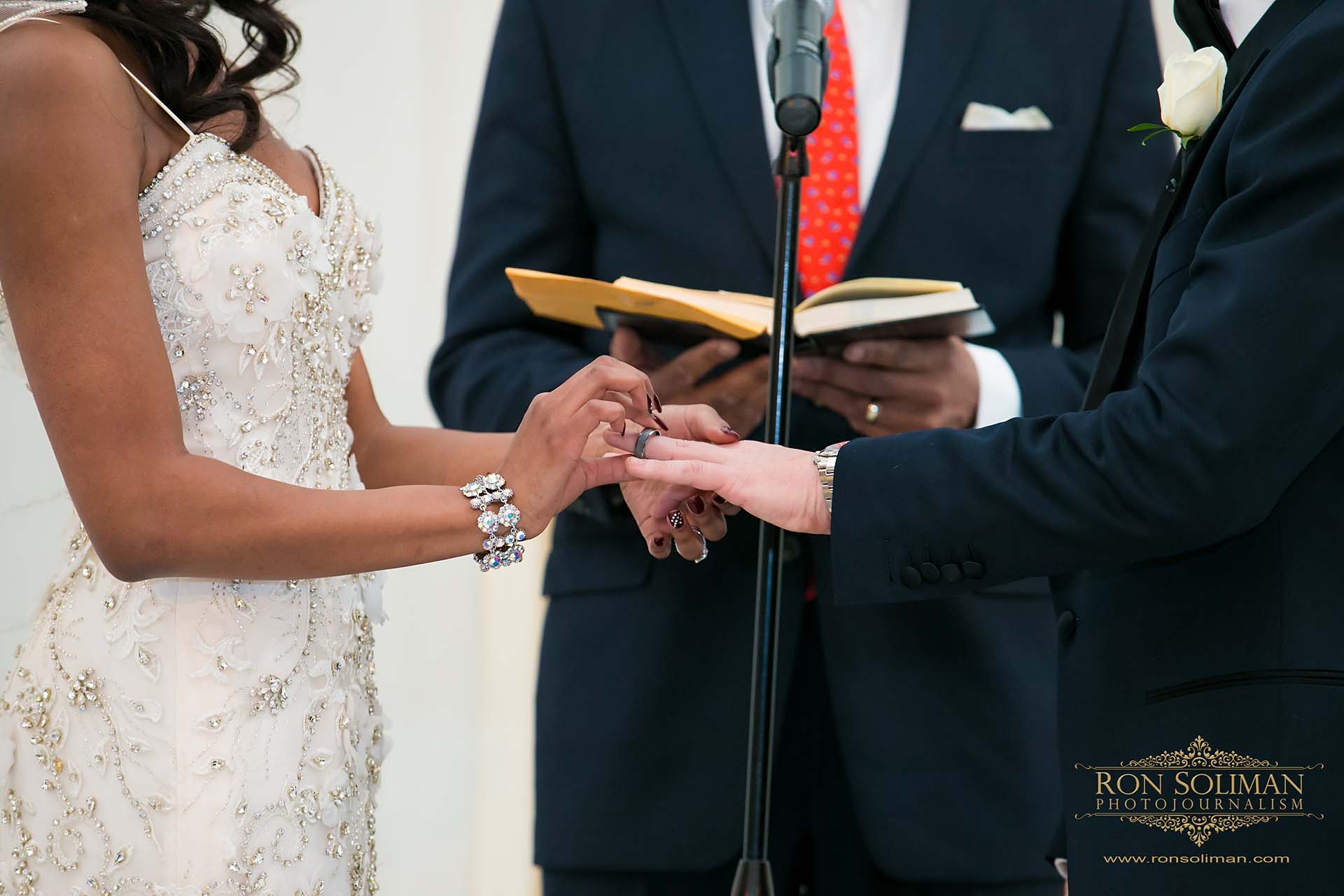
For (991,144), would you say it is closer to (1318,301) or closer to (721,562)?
(721,562)

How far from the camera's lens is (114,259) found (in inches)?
50.3

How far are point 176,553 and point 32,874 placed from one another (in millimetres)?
384

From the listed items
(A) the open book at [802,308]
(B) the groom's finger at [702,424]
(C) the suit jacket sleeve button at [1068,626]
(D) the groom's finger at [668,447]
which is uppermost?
(A) the open book at [802,308]

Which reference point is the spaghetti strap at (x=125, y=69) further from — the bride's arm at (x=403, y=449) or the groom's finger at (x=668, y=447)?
the groom's finger at (x=668, y=447)

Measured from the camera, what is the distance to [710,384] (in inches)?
72.3

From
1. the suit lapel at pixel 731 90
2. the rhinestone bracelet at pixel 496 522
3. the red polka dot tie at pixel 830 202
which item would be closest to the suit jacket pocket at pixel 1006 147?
the red polka dot tie at pixel 830 202

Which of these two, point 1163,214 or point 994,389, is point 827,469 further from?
point 994,389

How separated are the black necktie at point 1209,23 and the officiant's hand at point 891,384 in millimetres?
515

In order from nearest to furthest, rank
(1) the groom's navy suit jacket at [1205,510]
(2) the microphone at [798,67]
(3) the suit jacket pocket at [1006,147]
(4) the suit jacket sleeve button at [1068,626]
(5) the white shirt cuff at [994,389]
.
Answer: (1) the groom's navy suit jacket at [1205,510], (2) the microphone at [798,67], (4) the suit jacket sleeve button at [1068,626], (5) the white shirt cuff at [994,389], (3) the suit jacket pocket at [1006,147]

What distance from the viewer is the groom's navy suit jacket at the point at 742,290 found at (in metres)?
1.86

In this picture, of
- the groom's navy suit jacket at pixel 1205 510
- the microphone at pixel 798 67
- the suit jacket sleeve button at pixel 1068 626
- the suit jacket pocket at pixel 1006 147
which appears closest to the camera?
the groom's navy suit jacket at pixel 1205 510

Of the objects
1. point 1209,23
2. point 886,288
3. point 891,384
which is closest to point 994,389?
point 891,384

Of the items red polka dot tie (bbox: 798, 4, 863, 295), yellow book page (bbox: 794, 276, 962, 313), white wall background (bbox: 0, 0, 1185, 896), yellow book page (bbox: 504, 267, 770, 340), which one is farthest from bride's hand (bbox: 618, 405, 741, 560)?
white wall background (bbox: 0, 0, 1185, 896)

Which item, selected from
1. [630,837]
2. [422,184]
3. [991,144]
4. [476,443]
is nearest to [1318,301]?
[991,144]
